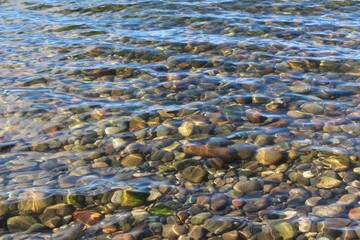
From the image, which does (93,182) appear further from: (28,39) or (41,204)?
(28,39)

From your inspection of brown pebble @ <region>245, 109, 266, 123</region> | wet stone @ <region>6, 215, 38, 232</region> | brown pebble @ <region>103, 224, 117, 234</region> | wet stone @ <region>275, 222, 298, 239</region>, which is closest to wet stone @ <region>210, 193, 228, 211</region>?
wet stone @ <region>275, 222, 298, 239</region>

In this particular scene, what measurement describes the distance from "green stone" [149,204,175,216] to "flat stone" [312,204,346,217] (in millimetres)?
1402

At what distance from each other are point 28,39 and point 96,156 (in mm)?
5378

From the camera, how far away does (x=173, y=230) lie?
4883mm

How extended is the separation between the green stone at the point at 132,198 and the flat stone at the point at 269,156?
1.48 meters

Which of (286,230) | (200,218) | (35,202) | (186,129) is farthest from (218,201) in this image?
(35,202)

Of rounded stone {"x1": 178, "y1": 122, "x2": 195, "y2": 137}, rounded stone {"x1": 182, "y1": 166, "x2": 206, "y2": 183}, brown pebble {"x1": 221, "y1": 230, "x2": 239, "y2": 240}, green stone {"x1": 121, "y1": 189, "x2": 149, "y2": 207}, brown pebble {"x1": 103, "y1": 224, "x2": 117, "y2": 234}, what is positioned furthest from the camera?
rounded stone {"x1": 178, "y1": 122, "x2": 195, "y2": 137}

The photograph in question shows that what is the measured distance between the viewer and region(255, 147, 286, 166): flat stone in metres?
6.05

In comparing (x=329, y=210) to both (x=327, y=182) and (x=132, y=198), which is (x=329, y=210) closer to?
(x=327, y=182)

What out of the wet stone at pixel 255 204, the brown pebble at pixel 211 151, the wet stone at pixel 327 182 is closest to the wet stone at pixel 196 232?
the wet stone at pixel 255 204

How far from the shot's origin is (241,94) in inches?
309

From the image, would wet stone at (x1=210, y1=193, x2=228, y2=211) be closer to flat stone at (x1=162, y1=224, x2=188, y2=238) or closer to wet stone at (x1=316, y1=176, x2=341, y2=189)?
flat stone at (x1=162, y1=224, x2=188, y2=238)

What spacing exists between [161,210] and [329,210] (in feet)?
5.37

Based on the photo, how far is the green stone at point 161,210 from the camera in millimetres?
5125
